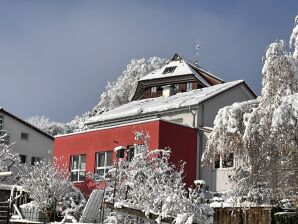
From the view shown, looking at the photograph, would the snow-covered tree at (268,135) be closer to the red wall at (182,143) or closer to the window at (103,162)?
the red wall at (182,143)

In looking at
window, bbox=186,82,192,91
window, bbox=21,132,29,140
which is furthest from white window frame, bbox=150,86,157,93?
window, bbox=21,132,29,140

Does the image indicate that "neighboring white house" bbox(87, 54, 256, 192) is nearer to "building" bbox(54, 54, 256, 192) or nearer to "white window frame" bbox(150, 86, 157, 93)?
"building" bbox(54, 54, 256, 192)

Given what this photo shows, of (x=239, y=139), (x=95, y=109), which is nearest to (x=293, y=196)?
(x=239, y=139)

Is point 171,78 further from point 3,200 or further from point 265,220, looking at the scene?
point 265,220

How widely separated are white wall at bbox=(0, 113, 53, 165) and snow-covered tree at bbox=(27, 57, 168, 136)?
29685 millimetres

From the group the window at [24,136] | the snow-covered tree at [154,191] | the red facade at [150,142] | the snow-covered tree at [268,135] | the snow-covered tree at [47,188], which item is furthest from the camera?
the window at [24,136]

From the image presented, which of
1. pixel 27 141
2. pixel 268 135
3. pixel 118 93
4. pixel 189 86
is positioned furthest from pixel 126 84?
pixel 268 135

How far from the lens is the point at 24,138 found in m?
48.2

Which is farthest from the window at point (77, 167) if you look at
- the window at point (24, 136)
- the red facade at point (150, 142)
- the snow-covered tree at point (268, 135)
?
the snow-covered tree at point (268, 135)

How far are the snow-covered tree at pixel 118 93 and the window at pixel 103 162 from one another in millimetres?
47313

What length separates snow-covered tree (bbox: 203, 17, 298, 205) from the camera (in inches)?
516

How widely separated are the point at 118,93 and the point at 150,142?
5267cm

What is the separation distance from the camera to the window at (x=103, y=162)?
3091 cm

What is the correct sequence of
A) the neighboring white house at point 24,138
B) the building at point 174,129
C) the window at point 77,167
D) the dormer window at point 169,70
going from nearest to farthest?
the building at point 174,129 < the window at point 77,167 < the neighboring white house at point 24,138 < the dormer window at point 169,70
